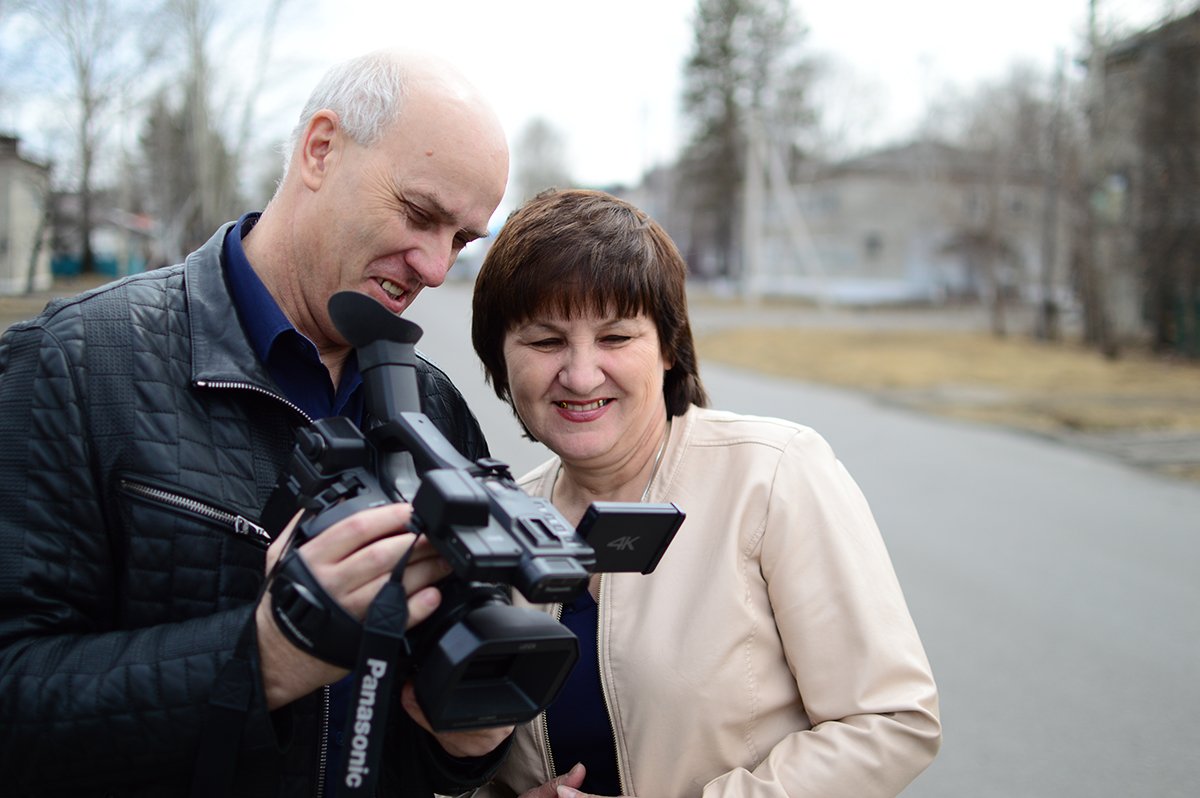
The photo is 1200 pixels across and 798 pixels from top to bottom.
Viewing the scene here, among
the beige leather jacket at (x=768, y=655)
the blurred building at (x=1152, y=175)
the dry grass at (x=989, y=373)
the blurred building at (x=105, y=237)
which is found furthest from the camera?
the blurred building at (x=1152, y=175)

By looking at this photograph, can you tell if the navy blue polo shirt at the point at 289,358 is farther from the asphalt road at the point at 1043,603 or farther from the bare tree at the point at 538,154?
the bare tree at the point at 538,154

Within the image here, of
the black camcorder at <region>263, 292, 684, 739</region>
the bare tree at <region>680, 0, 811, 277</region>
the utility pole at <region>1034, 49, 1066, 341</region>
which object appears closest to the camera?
the black camcorder at <region>263, 292, 684, 739</region>

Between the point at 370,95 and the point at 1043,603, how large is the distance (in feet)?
19.4

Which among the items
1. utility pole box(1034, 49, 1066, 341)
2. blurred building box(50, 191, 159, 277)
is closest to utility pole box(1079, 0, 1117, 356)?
utility pole box(1034, 49, 1066, 341)

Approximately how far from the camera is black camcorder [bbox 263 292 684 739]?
1312 millimetres

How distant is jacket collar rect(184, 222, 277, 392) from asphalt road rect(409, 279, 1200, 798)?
3.56m

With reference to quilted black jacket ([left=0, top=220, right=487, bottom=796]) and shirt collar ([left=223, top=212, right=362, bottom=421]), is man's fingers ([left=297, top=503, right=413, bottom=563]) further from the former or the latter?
shirt collar ([left=223, top=212, right=362, bottom=421])

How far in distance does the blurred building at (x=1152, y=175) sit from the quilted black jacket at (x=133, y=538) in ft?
80.4

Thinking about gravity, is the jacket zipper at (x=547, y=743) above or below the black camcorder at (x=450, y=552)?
below

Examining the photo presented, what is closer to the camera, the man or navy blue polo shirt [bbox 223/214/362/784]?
the man

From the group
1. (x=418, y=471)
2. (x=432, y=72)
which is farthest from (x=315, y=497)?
(x=432, y=72)

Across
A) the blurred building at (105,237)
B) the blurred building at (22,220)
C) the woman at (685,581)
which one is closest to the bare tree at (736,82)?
the blurred building at (105,237)

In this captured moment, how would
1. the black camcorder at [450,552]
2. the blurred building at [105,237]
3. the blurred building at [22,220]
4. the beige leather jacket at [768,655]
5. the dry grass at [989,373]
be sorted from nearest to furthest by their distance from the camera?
1. the black camcorder at [450,552]
2. the beige leather jacket at [768,655]
3. the blurred building at [22,220]
4. the dry grass at [989,373]
5. the blurred building at [105,237]

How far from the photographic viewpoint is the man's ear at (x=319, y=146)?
1.89 meters
